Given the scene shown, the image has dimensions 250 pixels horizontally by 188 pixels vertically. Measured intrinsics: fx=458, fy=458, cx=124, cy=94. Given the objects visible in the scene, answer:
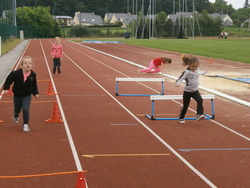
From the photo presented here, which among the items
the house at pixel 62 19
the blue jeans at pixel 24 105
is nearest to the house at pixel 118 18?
the house at pixel 62 19

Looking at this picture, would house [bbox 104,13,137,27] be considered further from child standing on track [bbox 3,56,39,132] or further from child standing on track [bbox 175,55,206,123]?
child standing on track [bbox 3,56,39,132]

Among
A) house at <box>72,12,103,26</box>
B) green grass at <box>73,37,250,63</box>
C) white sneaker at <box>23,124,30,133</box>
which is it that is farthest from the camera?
house at <box>72,12,103,26</box>

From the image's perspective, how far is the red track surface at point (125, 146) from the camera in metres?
6.34

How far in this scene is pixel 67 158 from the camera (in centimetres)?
729

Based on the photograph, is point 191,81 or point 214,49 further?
point 214,49

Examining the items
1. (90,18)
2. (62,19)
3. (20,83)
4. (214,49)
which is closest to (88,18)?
(90,18)

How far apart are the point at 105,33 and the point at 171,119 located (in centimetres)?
8982

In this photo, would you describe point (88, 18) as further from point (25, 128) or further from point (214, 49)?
point (25, 128)

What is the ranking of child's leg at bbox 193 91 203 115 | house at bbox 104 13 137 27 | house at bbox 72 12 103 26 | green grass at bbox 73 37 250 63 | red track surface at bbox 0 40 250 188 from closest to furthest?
red track surface at bbox 0 40 250 188, child's leg at bbox 193 91 203 115, green grass at bbox 73 37 250 63, house at bbox 72 12 103 26, house at bbox 104 13 137 27

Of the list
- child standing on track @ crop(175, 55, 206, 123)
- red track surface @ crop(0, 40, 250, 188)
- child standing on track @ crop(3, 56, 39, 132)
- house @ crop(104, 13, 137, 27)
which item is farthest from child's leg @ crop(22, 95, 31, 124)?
house @ crop(104, 13, 137, 27)

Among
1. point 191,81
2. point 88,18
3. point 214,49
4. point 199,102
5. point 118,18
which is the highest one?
point 118,18

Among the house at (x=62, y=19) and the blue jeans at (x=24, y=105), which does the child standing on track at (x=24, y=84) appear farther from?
the house at (x=62, y=19)

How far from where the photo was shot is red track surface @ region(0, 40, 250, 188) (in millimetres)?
6340

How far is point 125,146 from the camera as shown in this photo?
8.12m
